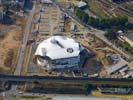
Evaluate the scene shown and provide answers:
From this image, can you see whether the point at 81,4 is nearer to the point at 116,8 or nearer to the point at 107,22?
the point at 116,8

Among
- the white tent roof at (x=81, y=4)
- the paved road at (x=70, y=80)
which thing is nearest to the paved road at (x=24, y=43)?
the paved road at (x=70, y=80)

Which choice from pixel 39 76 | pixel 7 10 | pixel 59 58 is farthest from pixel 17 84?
pixel 7 10

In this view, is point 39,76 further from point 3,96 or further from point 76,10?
point 76,10

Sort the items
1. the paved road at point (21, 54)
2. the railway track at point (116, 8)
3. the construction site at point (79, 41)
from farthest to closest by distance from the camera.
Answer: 1. the railway track at point (116, 8)
2. the construction site at point (79, 41)
3. the paved road at point (21, 54)

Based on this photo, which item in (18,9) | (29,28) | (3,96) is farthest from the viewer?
(18,9)

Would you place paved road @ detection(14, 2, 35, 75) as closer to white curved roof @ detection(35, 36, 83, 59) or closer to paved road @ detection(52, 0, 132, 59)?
white curved roof @ detection(35, 36, 83, 59)

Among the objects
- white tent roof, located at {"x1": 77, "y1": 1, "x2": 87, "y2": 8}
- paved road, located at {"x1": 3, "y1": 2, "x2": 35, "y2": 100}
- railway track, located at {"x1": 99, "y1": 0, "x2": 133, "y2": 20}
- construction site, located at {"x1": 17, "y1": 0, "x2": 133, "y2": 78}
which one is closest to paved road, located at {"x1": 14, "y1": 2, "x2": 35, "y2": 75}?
paved road, located at {"x1": 3, "y1": 2, "x2": 35, "y2": 100}

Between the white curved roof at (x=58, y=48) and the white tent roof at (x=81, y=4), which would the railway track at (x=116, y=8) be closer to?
the white tent roof at (x=81, y=4)
